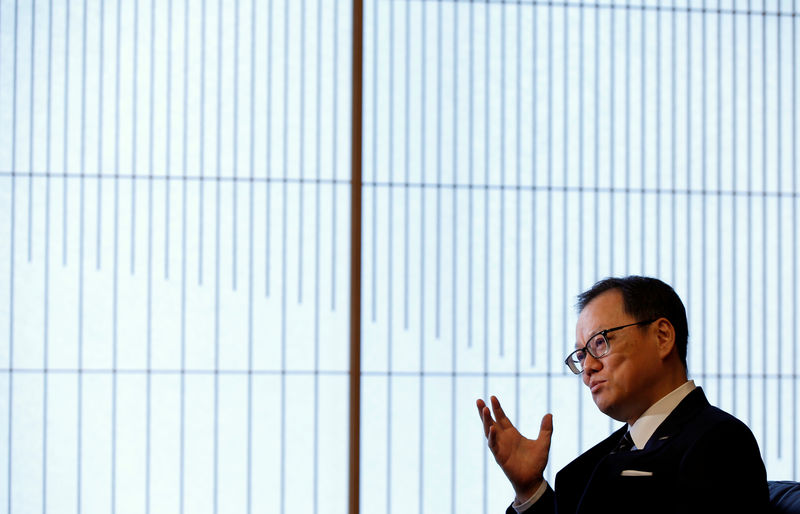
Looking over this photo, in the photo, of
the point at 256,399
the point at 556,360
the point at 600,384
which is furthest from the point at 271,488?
the point at 600,384

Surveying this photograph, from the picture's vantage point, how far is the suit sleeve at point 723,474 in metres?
1.53

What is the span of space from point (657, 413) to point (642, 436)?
57 millimetres

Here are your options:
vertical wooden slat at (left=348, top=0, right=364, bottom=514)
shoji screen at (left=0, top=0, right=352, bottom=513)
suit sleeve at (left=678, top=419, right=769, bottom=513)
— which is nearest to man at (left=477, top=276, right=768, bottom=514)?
suit sleeve at (left=678, top=419, right=769, bottom=513)

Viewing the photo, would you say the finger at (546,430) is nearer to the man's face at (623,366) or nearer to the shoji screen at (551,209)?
the man's face at (623,366)

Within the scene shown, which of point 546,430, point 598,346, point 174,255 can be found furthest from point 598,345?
point 174,255

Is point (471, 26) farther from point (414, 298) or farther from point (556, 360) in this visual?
point (556, 360)

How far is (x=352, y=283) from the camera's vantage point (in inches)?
121

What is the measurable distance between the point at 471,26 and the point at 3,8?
5.48 ft

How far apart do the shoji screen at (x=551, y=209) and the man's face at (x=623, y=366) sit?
1.39 meters

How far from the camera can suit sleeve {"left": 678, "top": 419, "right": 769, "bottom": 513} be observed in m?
1.53

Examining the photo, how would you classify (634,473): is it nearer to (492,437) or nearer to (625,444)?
(625,444)

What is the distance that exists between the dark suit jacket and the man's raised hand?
5 centimetres

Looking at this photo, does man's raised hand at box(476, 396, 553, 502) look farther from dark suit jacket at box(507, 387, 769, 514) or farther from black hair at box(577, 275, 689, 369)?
black hair at box(577, 275, 689, 369)

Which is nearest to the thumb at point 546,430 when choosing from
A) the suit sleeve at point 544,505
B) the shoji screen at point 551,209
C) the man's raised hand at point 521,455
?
the man's raised hand at point 521,455
